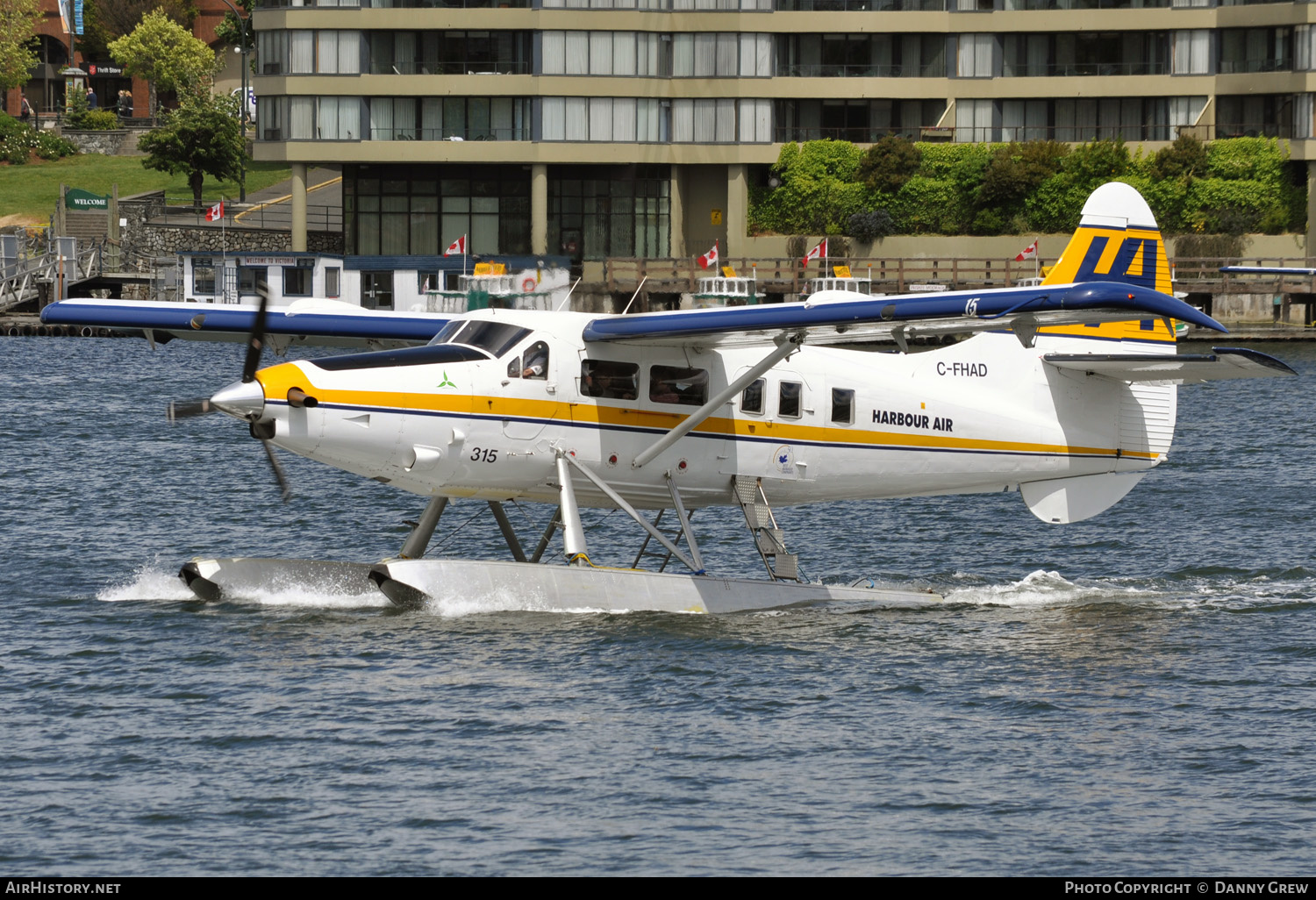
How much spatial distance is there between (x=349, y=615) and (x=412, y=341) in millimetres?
3530

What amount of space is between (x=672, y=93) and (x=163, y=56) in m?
→ 45.5

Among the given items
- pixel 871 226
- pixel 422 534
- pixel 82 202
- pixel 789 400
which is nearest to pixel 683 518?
pixel 789 400

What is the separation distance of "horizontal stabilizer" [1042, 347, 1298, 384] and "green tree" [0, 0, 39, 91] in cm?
9365

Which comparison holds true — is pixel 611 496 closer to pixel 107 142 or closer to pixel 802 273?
pixel 802 273

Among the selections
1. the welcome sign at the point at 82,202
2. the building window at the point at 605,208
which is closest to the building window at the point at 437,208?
the building window at the point at 605,208

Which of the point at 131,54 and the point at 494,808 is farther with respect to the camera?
the point at 131,54

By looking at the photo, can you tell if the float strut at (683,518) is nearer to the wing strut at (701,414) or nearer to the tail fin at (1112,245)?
the wing strut at (701,414)

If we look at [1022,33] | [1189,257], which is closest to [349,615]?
[1189,257]

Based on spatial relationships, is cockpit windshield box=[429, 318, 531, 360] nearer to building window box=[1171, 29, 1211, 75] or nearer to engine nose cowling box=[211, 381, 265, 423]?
engine nose cowling box=[211, 381, 265, 423]

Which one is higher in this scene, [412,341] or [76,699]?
[412,341]

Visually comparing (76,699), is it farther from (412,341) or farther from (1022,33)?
(1022,33)

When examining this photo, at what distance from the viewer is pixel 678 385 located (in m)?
17.6

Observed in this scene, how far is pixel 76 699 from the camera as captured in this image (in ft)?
48.0

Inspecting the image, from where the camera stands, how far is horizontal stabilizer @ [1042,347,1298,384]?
1634 centimetres
